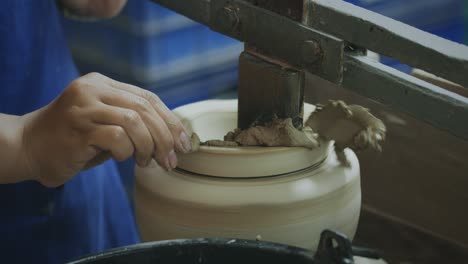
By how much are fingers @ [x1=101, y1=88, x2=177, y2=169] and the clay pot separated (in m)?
0.06

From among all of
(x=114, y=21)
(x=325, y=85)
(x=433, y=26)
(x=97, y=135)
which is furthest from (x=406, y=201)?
(x=433, y=26)

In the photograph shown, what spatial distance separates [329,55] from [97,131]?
0.27 m

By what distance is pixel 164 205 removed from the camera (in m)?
0.84

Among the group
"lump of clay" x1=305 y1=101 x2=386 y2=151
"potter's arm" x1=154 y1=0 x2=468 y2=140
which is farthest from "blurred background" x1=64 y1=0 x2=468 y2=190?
"lump of clay" x1=305 y1=101 x2=386 y2=151

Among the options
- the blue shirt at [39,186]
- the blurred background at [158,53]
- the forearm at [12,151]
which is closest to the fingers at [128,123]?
the forearm at [12,151]

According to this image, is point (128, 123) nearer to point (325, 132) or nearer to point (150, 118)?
point (150, 118)

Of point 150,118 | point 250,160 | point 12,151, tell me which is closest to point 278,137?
point 250,160

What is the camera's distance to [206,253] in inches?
28.9

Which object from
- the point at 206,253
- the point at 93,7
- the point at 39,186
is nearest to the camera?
the point at 206,253

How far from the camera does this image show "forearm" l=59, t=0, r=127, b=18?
1.22 meters

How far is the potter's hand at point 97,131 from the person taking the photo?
756mm

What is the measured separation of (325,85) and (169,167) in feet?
1.81

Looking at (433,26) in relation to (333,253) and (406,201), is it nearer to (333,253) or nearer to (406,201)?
(406,201)

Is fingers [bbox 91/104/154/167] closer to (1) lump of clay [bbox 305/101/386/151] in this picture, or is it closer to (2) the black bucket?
(2) the black bucket
